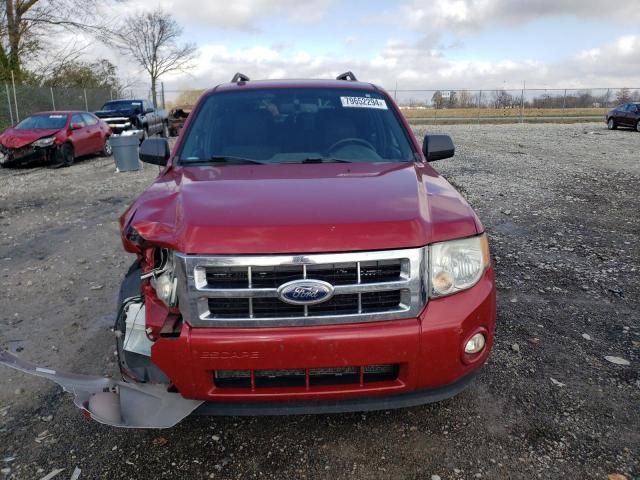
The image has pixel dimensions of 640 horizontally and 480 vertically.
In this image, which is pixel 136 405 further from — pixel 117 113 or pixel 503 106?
pixel 503 106

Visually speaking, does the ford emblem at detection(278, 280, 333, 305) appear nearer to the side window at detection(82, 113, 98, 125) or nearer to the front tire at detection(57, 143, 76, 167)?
the front tire at detection(57, 143, 76, 167)

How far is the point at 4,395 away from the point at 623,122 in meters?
29.7

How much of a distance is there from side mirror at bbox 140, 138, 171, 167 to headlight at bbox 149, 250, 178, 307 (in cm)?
149

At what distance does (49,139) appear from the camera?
1384cm

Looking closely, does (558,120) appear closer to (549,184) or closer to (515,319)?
(549,184)

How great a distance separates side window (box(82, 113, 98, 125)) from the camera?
50.7 ft

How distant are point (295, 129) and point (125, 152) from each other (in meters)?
10.5

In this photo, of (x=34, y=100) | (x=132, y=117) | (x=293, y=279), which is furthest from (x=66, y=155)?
(x=293, y=279)

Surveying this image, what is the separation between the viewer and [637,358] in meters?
3.56

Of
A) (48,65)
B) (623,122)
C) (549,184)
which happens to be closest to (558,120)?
(623,122)

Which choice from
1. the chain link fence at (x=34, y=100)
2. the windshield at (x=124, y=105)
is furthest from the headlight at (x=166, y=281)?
the chain link fence at (x=34, y=100)

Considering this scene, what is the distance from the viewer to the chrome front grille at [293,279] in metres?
2.21

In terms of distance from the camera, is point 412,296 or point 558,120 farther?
point 558,120

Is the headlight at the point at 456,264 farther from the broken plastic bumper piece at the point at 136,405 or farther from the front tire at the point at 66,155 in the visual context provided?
the front tire at the point at 66,155
